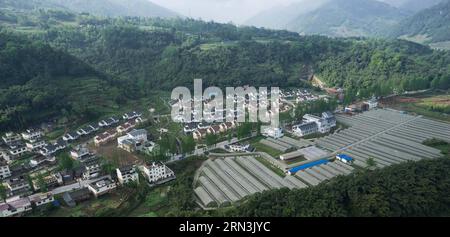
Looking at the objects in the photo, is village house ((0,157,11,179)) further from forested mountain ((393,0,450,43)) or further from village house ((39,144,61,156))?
forested mountain ((393,0,450,43))

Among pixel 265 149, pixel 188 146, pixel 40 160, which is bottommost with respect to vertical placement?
pixel 40 160

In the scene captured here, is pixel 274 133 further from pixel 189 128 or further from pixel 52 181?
pixel 52 181

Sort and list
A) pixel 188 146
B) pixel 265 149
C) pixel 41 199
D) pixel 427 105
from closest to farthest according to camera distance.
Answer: pixel 41 199, pixel 188 146, pixel 265 149, pixel 427 105

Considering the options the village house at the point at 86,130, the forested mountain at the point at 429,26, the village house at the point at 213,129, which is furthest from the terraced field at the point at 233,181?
the forested mountain at the point at 429,26

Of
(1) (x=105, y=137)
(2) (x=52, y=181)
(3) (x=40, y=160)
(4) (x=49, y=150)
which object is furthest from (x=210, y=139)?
(3) (x=40, y=160)
